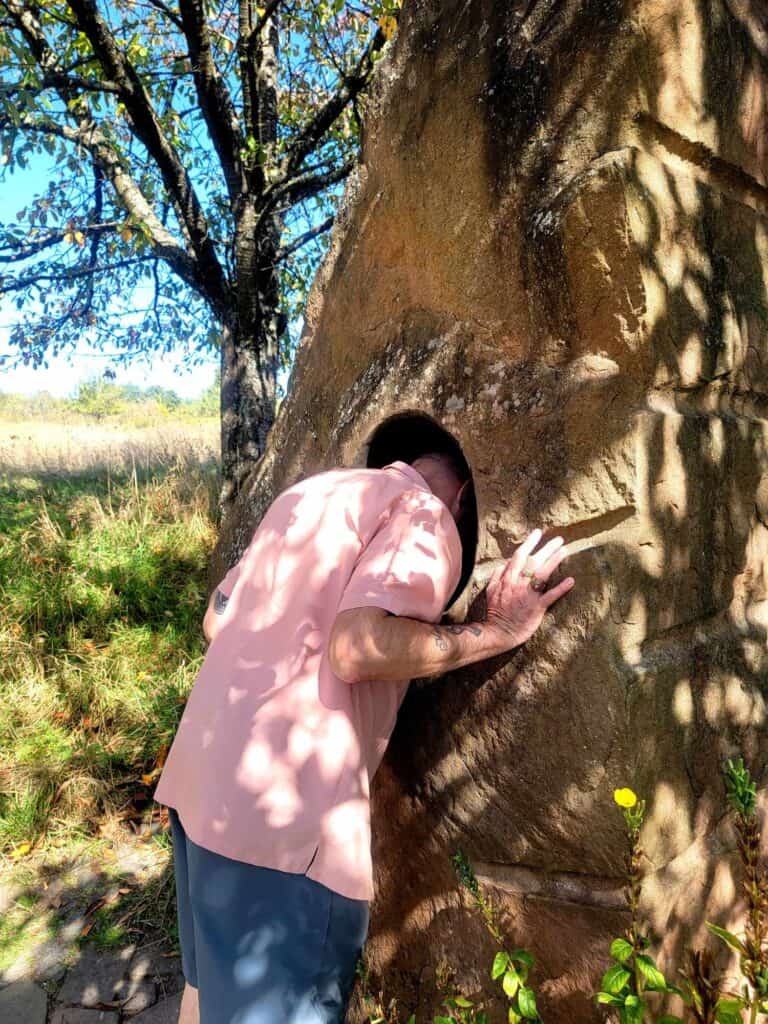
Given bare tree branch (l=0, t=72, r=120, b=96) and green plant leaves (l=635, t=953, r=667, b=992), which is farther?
bare tree branch (l=0, t=72, r=120, b=96)

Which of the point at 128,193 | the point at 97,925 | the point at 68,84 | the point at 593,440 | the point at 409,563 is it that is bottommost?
the point at 97,925

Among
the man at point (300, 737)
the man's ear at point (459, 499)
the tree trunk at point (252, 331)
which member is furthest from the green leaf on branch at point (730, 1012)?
the tree trunk at point (252, 331)

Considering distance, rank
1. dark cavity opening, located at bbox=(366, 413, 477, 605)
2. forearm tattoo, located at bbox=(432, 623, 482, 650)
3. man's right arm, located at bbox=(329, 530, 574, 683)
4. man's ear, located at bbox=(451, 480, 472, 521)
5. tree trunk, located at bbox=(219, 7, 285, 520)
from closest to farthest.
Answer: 1. man's right arm, located at bbox=(329, 530, 574, 683)
2. forearm tattoo, located at bbox=(432, 623, 482, 650)
3. man's ear, located at bbox=(451, 480, 472, 521)
4. dark cavity opening, located at bbox=(366, 413, 477, 605)
5. tree trunk, located at bbox=(219, 7, 285, 520)

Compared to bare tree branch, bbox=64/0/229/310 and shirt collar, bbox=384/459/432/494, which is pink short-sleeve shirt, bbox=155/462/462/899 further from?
bare tree branch, bbox=64/0/229/310

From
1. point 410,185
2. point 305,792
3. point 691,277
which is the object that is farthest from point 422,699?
point 410,185

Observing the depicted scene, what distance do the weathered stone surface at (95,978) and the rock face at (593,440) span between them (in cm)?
136

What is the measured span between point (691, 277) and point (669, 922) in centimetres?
166

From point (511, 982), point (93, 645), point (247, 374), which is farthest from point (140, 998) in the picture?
point (247, 374)

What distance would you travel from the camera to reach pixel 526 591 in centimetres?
205

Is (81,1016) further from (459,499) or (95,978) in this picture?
(459,499)

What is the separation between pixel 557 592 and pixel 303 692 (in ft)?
2.29

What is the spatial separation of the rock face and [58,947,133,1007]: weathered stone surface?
1.36 metres

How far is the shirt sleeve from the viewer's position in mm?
1713

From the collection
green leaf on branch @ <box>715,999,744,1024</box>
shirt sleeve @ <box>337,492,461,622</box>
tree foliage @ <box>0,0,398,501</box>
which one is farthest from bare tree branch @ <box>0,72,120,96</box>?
green leaf on branch @ <box>715,999,744,1024</box>
